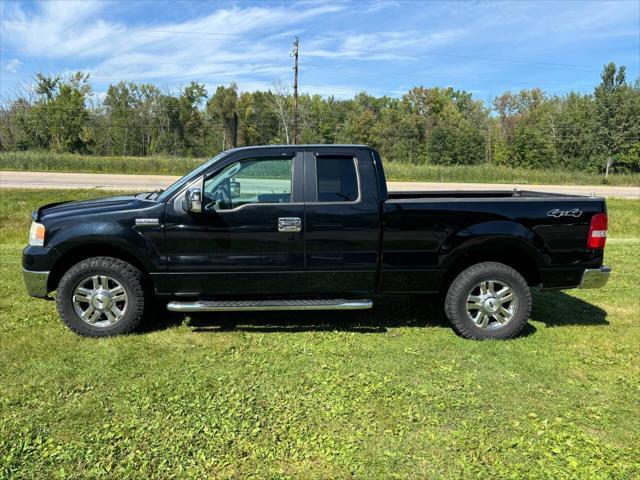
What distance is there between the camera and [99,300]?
4.62 metres

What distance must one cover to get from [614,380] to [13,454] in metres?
4.36

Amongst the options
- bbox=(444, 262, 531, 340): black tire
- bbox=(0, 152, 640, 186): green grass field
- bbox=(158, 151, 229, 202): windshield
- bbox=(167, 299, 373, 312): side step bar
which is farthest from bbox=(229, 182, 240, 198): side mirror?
bbox=(0, 152, 640, 186): green grass field

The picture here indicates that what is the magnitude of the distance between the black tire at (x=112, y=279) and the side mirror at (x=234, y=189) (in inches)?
46.5

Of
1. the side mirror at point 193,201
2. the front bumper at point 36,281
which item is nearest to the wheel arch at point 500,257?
the side mirror at point 193,201

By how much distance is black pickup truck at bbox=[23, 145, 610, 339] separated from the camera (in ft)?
14.9

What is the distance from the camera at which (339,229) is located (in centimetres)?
457

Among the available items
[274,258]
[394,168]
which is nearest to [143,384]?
[274,258]

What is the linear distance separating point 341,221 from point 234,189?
1.09 meters

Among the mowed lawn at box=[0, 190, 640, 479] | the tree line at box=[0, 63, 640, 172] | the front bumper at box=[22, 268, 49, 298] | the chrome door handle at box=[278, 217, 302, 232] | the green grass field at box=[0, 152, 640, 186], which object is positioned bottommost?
the mowed lawn at box=[0, 190, 640, 479]

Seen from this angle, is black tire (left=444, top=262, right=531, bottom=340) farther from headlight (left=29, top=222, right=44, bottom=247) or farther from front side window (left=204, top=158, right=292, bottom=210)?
headlight (left=29, top=222, right=44, bottom=247)

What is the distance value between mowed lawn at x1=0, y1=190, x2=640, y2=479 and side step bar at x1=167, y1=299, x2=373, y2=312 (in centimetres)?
34

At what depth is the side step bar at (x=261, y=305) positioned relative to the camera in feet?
14.9

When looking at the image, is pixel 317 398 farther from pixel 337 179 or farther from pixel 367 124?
pixel 367 124

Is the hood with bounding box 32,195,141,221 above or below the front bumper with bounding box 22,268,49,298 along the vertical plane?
above
